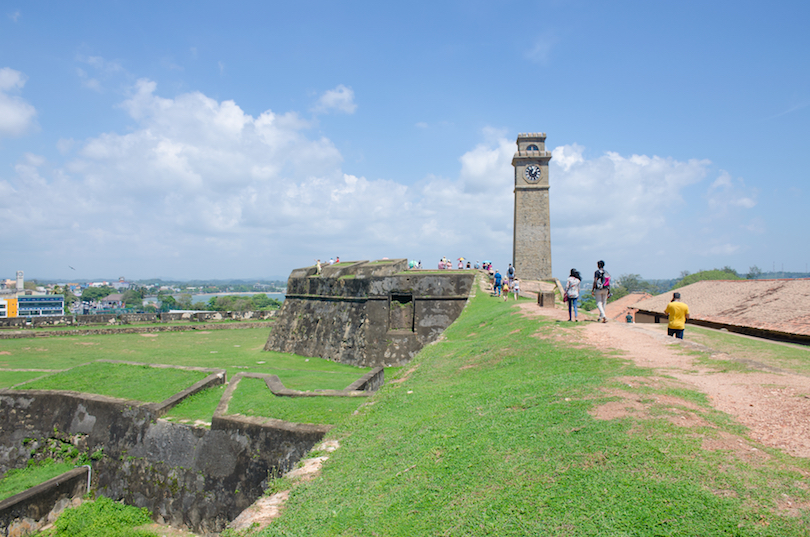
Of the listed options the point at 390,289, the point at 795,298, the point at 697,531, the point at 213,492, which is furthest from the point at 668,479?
the point at 390,289

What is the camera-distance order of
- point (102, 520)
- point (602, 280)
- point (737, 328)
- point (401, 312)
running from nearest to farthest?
point (102, 520) → point (602, 280) → point (737, 328) → point (401, 312)

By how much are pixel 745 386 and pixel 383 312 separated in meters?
12.3

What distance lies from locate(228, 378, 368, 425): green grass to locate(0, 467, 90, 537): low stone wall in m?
2.99

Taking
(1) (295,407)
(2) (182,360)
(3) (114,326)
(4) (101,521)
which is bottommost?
(4) (101,521)

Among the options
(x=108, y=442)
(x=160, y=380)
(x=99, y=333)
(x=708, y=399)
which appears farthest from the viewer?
(x=99, y=333)

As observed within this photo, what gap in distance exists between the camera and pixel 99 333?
71.6ft

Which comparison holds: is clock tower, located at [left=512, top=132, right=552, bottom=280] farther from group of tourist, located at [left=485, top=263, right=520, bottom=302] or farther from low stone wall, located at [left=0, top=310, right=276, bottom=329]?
low stone wall, located at [left=0, top=310, right=276, bottom=329]

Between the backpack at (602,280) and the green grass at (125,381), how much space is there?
26.7 feet

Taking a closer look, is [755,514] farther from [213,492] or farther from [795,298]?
[795,298]

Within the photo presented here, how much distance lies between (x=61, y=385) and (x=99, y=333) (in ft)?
49.4

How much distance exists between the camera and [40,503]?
6906 millimetres

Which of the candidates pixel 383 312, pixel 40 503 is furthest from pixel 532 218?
pixel 40 503

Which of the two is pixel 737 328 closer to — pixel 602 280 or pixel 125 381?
pixel 602 280

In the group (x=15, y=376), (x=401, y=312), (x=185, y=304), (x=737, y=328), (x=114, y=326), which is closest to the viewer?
(x=737, y=328)
